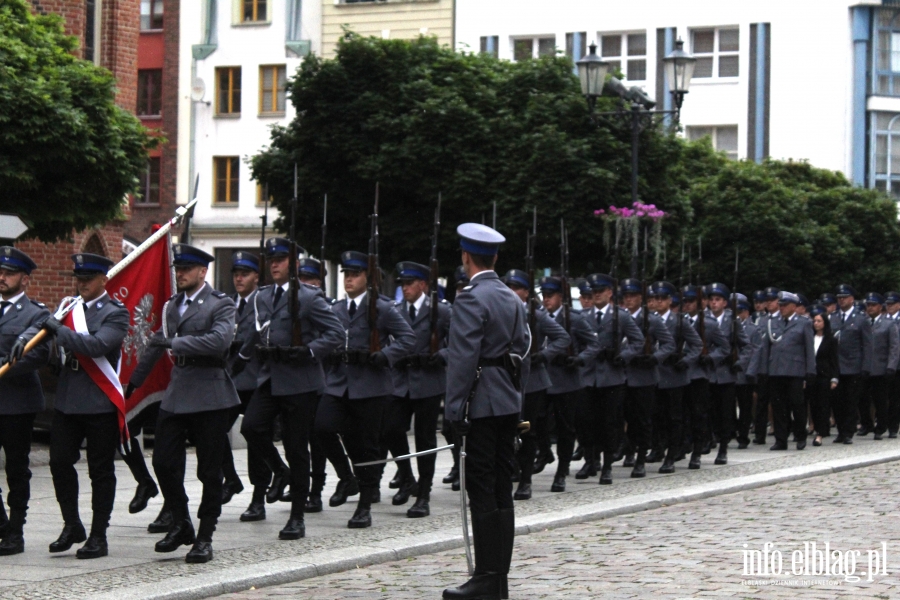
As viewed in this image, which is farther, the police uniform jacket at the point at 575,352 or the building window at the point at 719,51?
the building window at the point at 719,51

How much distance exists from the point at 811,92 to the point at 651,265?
2618 centimetres

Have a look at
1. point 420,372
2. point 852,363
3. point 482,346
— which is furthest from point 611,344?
point 852,363

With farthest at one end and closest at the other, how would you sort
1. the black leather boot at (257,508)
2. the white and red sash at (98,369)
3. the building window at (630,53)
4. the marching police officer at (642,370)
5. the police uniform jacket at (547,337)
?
the building window at (630,53), the marching police officer at (642,370), the police uniform jacket at (547,337), the black leather boot at (257,508), the white and red sash at (98,369)

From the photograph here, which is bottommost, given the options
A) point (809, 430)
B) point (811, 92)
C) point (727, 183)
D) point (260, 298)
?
point (809, 430)

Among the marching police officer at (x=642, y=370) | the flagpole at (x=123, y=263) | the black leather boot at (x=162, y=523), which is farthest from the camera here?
the marching police officer at (x=642, y=370)

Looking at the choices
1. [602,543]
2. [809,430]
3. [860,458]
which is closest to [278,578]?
[602,543]

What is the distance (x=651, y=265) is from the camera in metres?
32.9

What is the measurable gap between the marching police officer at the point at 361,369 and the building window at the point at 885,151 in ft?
153

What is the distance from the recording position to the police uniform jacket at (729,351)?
60.7ft

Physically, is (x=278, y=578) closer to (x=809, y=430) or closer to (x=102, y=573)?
(x=102, y=573)

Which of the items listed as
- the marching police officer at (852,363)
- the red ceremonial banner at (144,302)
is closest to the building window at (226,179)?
the marching police officer at (852,363)

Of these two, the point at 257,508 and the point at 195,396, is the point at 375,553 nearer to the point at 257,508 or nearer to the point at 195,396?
the point at 195,396

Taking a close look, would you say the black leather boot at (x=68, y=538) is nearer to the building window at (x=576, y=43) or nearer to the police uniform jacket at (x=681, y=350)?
the police uniform jacket at (x=681, y=350)

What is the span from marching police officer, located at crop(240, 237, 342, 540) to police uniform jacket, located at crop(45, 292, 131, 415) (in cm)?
147
